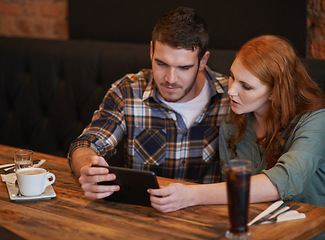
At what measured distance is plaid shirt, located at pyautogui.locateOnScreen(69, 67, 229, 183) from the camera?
79.4 inches

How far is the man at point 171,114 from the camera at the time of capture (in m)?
1.93

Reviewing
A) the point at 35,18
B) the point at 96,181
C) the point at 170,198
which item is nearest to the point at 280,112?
the point at 170,198

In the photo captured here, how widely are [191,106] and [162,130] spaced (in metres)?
0.16

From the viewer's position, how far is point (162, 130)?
6.66 ft

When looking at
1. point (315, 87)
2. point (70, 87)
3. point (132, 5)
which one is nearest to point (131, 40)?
point (132, 5)

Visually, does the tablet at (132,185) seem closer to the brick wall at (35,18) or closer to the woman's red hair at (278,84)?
the woman's red hair at (278,84)

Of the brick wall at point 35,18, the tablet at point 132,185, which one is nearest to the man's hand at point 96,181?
the tablet at point 132,185

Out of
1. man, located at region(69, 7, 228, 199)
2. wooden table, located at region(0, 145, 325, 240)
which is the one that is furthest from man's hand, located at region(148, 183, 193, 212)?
man, located at region(69, 7, 228, 199)

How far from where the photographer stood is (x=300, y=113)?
1.67 m

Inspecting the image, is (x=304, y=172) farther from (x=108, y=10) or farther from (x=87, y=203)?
(x=108, y=10)

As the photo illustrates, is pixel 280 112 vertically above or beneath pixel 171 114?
above

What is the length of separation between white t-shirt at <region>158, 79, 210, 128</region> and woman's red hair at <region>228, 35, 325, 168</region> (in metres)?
0.37

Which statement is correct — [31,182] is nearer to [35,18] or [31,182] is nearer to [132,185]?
[132,185]

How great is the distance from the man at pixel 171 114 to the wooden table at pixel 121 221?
0.53 metres
